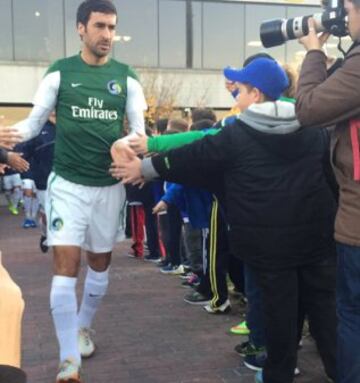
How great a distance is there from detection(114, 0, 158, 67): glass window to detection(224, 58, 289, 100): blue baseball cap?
23.4 metres

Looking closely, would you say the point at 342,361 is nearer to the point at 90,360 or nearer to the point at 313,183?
the point at 313,183

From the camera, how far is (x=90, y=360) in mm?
4523

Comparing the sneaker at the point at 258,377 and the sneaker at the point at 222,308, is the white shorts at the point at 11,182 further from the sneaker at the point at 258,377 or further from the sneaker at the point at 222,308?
the sneaker at the point at 258,377

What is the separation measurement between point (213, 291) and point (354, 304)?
9.09 feet

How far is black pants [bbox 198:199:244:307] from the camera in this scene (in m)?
5.52

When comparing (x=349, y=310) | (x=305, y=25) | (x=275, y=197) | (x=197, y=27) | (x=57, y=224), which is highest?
(x=197, y=27)

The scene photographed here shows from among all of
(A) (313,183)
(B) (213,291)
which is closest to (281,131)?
(A) (313,183)

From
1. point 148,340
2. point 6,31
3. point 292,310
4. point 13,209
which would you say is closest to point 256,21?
point 6,31

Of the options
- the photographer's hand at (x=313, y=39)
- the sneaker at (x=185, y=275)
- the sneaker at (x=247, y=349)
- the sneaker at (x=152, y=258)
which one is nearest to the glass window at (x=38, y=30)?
the sneaker at (x=152, y=258)

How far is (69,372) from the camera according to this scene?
3928 mm

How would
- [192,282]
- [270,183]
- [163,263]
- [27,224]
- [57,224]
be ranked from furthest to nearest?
[27,224] → [163,263] → [192,282] → [57,224] → [270,183]

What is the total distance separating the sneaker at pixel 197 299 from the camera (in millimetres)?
6188

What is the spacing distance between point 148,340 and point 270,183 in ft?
6.87

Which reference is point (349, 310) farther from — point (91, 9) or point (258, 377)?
point (91, 9)
